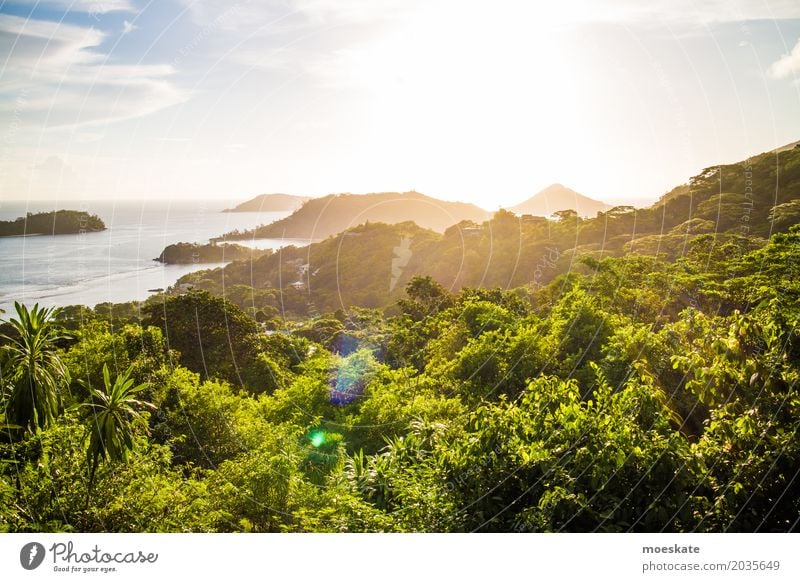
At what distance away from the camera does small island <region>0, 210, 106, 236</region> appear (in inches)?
485

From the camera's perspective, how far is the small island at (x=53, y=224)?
485 inches

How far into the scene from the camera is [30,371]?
25.9 ft

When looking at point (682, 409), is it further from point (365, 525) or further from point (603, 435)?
point (365, 525)

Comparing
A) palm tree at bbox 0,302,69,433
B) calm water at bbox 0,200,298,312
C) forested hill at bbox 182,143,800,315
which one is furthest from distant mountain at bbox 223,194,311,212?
forested hill at bbox 182,143,800,315

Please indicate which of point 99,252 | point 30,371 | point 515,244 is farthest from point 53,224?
point 515,244

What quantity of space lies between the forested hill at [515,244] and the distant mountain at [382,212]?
1.66 m

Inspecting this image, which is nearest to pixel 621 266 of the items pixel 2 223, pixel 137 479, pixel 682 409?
pixel 682 409

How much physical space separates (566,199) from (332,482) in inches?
1033

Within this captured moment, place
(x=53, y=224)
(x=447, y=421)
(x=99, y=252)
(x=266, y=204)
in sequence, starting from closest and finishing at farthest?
1. (x=447, y=421)
2. (x=53, y=224)
3. (x=99, y=252)
4. (x=266, y=204)

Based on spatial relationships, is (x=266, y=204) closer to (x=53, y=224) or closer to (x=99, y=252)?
(x=99, y=252)

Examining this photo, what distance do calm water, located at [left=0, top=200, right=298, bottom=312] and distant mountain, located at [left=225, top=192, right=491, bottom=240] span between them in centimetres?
2077

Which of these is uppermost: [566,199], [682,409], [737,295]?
[566,199]

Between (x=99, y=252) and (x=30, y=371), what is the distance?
882cm

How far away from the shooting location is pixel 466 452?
6891 millimetres
